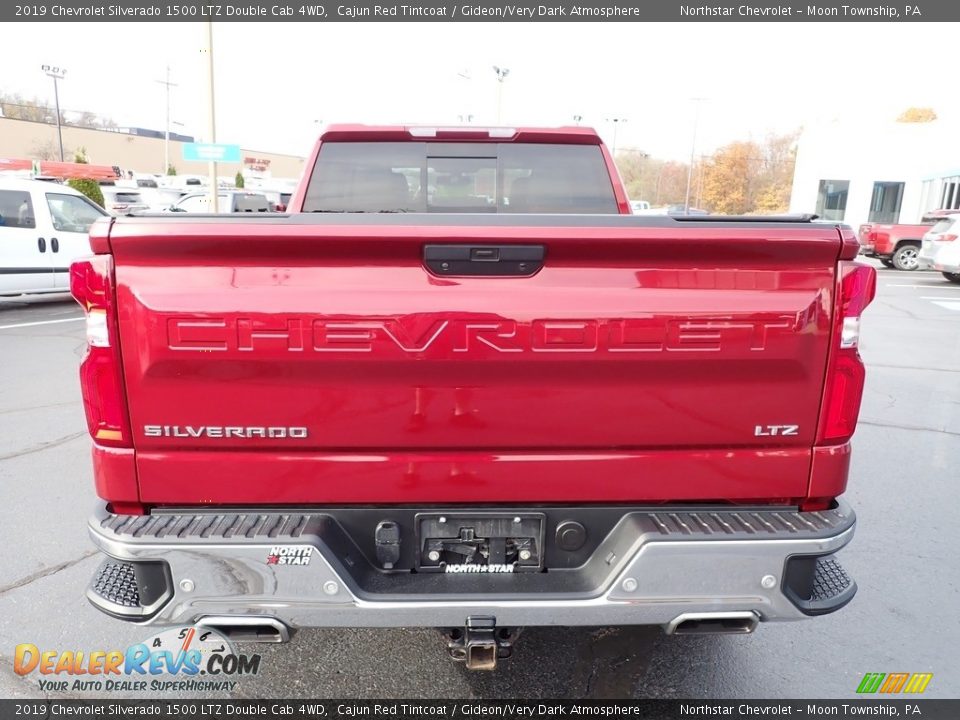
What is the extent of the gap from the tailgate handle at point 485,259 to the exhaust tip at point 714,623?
119 cm

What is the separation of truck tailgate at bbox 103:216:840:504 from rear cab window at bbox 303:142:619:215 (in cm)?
196

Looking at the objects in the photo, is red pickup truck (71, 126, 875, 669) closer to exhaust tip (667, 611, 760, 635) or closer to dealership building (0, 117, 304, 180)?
exhaust tip (667, 611, 760, 635)

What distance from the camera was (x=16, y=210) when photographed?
35.3ft

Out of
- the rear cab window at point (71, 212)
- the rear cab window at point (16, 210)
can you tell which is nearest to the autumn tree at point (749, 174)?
the rear cab window at point (71, 212)

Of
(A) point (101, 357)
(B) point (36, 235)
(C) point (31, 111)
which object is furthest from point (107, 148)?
(A) point (101, 357)

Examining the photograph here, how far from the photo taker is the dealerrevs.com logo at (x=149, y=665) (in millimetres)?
2797

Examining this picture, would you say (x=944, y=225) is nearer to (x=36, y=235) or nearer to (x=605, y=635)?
(x=605, y=635)

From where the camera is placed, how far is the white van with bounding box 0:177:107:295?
1057cm

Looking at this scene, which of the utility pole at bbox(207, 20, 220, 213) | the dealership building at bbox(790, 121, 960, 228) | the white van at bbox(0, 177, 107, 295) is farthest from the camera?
the dealership building at bbox(790, 121, 960, 228)

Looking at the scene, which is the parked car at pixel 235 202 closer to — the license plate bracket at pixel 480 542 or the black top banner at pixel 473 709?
the black top banner at pixel 473 709

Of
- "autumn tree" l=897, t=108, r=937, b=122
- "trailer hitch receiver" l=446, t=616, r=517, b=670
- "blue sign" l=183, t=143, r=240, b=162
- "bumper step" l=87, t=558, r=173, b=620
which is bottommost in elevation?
"trailer hitch receiver" l=446, t=616, r=517, b=670

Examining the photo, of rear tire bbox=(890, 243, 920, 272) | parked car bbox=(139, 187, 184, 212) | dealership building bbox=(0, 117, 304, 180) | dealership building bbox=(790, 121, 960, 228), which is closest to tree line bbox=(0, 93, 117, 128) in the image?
dealership building bbox=(0, 117, 304, 180)

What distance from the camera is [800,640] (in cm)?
312

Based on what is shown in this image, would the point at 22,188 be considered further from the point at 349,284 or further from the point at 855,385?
the point at 855,385
